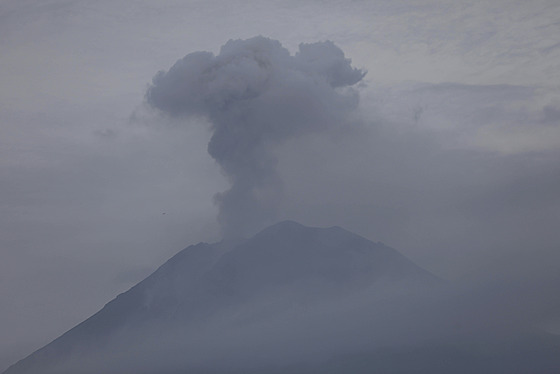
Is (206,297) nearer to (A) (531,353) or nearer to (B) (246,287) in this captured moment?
(B) (246,287)

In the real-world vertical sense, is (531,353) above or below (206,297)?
below

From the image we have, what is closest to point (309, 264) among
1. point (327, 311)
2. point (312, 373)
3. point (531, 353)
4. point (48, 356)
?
point (327, 311)

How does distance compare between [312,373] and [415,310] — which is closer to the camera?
[312,373]

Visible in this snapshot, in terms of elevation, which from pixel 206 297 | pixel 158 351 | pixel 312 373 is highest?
pixel 206 297

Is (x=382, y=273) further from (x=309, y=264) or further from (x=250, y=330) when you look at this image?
(x=250, y=330)

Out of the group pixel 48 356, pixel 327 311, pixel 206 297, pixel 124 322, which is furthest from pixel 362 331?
pixel 48 356

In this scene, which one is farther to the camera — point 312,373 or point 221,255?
point 221,255

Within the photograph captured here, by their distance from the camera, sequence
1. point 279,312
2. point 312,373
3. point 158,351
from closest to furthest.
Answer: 1. point 312,373
2. point 158,351
3. point 279,312

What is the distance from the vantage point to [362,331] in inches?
7234

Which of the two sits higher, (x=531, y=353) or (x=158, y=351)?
(x=158, y=351)

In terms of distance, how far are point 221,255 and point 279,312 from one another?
2174cm

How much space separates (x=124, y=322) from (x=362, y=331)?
62.2 meters

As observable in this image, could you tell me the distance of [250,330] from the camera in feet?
630

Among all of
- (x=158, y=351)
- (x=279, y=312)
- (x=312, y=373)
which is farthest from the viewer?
(x=279, y=312)
